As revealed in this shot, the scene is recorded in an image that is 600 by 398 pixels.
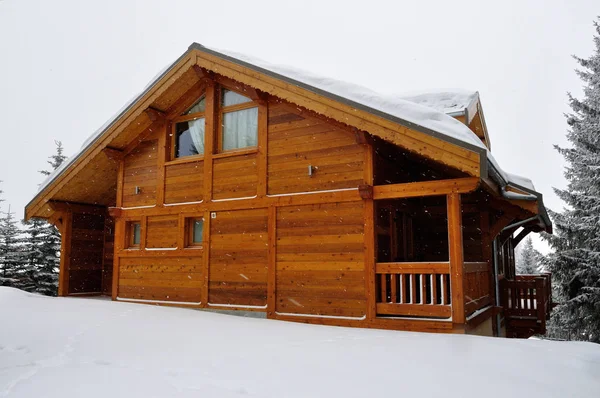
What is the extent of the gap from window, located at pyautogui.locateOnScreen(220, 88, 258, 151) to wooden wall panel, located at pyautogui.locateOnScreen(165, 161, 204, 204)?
82 centimetres

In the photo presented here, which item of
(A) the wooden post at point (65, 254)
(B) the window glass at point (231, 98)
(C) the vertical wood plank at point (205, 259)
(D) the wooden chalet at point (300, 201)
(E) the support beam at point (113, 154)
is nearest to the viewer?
(D) the wooden chalet at point (300, 201)

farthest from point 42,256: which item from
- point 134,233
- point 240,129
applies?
point 240,129

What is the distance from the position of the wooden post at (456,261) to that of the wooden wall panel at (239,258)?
11.8ft

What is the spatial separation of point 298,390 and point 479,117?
1086 cm

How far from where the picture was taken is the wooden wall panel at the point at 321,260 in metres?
8.52

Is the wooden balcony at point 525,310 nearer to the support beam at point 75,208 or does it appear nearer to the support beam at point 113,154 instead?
the support beam at point 113,154

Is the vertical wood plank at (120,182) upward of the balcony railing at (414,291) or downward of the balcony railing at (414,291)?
upward

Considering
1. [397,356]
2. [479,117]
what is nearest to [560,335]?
[479,117]

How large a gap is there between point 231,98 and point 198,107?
38.7 inches

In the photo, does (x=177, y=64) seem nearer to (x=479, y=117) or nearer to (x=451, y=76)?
(x=479, y=117)

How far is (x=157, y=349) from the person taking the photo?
6.29 meters

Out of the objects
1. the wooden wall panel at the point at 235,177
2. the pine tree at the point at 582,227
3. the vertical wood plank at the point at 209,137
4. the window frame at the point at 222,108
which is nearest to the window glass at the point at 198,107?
the vertical wood plank at the point at 209,137

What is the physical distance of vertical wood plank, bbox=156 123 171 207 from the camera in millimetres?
11109

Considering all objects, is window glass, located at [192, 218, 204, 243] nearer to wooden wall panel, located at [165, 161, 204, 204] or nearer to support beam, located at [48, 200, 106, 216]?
wooden wall panel, located at [165, 161, 204, 204]
